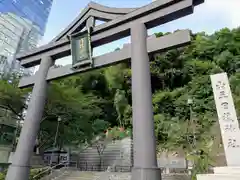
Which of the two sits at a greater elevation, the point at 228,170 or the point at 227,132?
the point at 227,132

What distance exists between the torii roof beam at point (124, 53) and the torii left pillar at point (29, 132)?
0.77ft

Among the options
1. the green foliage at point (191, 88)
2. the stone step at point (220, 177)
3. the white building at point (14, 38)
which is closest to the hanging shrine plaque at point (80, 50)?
the stone step at point (220, 177)

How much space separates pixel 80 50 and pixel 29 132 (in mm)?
2317

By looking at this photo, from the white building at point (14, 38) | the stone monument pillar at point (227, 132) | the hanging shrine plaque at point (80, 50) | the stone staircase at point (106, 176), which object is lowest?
the stone staircase at point (106, 176)

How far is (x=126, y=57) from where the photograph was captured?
4.45 m

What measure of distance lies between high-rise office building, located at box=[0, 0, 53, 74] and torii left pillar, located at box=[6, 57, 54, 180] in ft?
68.1

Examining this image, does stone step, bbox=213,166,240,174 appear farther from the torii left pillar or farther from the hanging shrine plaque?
the torii left pillar

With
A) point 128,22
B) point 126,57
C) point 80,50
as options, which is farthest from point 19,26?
point 126,57

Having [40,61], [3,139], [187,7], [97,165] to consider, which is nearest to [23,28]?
[3,139]

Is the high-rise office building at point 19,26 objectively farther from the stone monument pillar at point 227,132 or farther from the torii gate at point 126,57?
the stone monument pillar at point 227,132

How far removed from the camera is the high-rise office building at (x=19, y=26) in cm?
2477

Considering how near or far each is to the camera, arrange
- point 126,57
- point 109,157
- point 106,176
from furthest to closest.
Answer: point 109,157 < point 106,176 < point 126,57

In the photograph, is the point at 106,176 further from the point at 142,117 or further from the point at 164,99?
the point at 164,99

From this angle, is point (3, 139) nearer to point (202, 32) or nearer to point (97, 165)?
point (97, 165)
